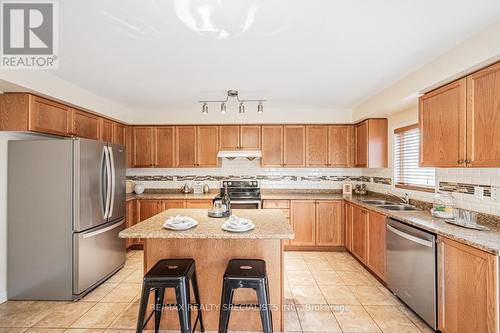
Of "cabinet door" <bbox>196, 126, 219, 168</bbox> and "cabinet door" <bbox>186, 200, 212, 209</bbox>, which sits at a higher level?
"cabinet door" <bbox>196, 126, 219, 168</bbox>

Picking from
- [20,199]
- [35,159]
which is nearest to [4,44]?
[35,159]

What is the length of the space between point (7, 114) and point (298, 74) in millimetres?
3097

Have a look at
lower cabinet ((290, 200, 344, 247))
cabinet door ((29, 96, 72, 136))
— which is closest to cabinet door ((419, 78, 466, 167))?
lower cabinet ((290, 200, 344, 247))

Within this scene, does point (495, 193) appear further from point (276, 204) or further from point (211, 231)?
point (276, 204)

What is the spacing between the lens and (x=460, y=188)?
2561 mm

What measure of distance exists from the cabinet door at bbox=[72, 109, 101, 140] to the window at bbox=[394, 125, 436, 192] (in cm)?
441

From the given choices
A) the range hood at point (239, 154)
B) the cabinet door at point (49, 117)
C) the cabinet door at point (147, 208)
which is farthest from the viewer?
the range hood at point (239, 154)

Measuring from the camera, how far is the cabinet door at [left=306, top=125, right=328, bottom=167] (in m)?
4.43

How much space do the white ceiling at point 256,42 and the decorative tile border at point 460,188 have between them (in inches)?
52.0

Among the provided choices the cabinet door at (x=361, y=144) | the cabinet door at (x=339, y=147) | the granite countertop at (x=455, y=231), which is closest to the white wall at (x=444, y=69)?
the cabinet door at (x=361, y=144)

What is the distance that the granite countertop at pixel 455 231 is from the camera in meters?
1.67

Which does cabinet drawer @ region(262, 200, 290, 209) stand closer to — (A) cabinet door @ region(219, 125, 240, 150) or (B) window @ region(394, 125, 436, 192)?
(A) cabinet door @ region(219, 125, 240, 150)

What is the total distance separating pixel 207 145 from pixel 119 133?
1510mm

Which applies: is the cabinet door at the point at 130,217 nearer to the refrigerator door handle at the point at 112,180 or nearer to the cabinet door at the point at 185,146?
the refrigerator door handle at the point at 112,180
